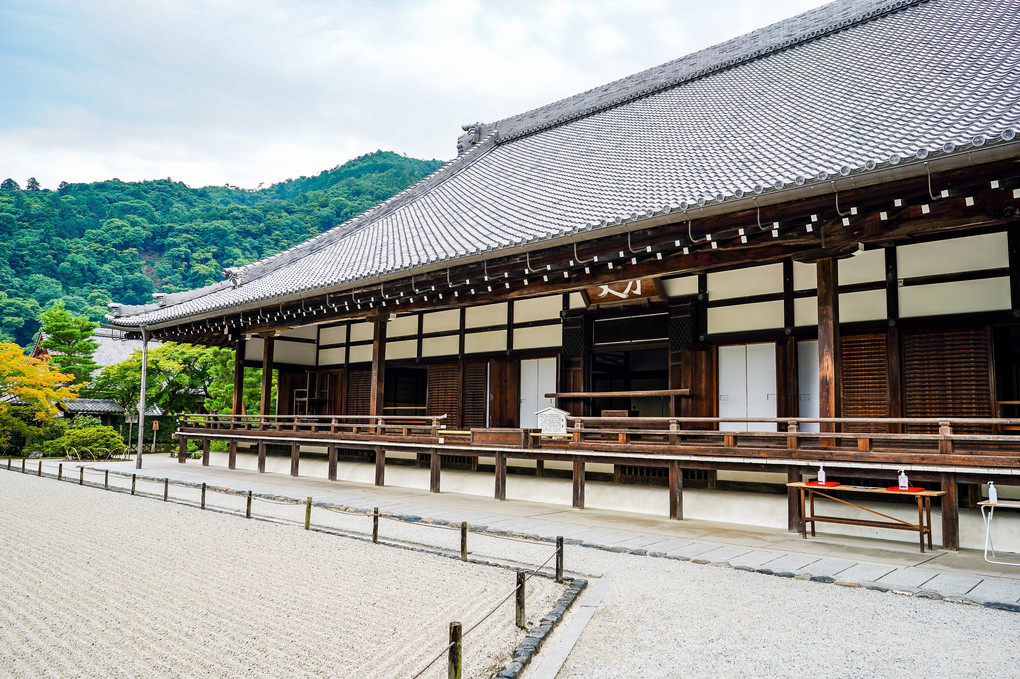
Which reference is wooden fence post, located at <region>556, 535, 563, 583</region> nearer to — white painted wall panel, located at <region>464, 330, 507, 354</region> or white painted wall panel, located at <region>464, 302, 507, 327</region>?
white painted wall panel, located at <region>464, 330, 507, 354</region>

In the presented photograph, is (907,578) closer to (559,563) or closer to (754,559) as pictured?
(754,559)

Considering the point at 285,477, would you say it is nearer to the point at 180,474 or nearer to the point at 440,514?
the point at 180,474

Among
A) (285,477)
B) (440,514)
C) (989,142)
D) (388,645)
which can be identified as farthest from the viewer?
(285,477)

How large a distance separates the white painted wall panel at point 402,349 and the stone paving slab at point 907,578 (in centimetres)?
1155

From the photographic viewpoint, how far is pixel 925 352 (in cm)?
938

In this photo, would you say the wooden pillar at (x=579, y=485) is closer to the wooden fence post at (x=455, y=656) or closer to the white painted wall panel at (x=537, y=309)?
the white painted wall panel at (x=537, y=309)

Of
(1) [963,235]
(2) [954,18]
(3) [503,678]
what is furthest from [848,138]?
(3) [503,678]

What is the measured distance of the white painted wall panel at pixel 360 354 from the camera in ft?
A: 58.5

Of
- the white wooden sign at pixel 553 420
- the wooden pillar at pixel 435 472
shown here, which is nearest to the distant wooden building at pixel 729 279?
the white wooden sign at pixel 553 420

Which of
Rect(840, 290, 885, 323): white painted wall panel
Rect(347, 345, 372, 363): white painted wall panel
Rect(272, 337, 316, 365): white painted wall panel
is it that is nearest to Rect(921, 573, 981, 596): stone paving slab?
Rect(840, 290, 885, 323): white painted wall panel

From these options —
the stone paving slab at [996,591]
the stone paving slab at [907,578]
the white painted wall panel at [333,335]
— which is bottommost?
the stone paving slab at [907,578]

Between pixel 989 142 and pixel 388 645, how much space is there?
22.3ft

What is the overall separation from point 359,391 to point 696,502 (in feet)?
33.2

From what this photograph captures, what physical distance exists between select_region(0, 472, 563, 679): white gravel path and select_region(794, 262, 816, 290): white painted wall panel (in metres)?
6.67
